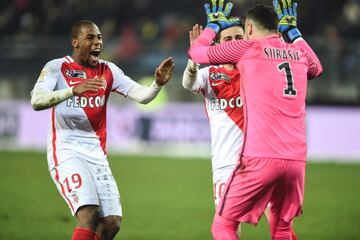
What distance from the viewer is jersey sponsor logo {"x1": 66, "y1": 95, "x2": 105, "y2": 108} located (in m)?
7.00

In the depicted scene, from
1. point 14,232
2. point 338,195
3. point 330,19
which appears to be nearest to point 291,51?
point 14,232

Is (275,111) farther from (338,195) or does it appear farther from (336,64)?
(336,64)

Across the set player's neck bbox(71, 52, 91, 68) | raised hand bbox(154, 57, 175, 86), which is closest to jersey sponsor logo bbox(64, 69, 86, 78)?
player's neck bbox(71, 52, 91, 68)

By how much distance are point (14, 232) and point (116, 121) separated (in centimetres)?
980

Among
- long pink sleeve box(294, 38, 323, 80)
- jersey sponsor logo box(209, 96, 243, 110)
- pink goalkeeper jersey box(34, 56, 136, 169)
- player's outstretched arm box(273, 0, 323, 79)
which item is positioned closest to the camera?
long pink sleeve box(294, 38, 323, 80)

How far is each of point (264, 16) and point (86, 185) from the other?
7.26ft

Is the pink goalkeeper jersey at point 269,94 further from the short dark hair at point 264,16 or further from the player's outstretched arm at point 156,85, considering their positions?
the player's outstretched arm at point 156,85

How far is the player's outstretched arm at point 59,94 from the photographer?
20.9 ft

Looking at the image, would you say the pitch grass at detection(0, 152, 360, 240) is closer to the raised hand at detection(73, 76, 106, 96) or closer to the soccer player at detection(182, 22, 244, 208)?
the soccer player at detection(182, 22, 244, 208)

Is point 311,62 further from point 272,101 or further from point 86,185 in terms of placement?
point 86,185

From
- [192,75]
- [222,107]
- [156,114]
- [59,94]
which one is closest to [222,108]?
[222,107]

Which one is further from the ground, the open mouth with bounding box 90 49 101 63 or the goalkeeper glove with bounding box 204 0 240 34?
the goalkeeper glove with bounding box 204 0 240 34

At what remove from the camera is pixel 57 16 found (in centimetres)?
2133

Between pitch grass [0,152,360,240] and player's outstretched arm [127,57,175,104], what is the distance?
2597mm
